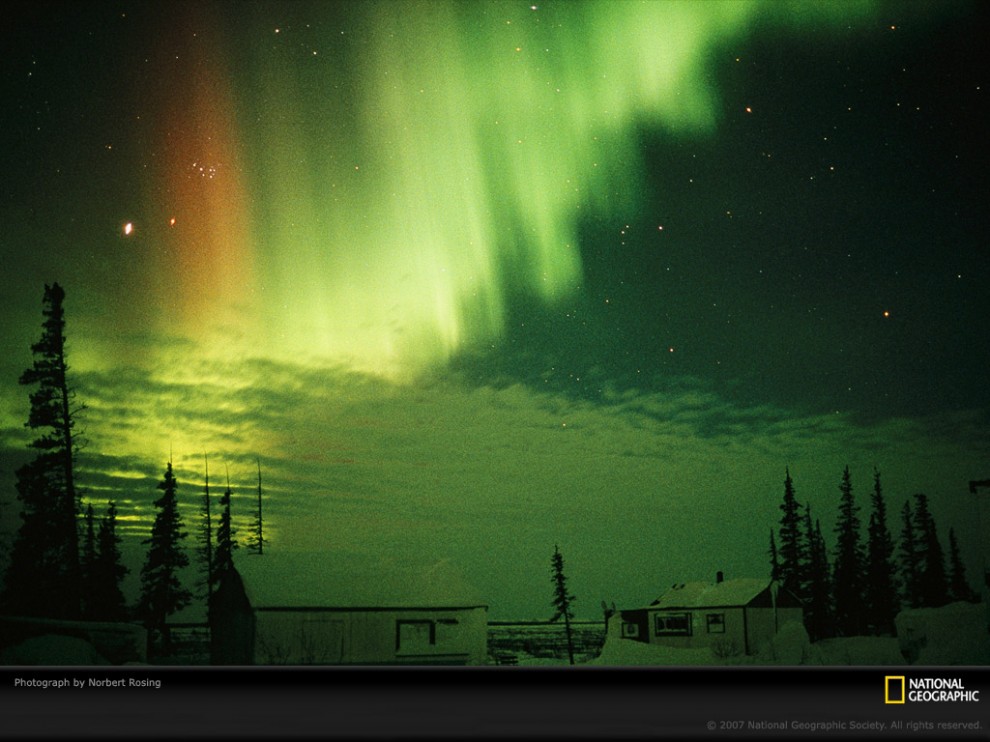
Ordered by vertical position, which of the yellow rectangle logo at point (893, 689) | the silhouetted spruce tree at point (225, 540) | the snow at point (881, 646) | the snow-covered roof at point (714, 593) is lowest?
the snow at point (881, 646)

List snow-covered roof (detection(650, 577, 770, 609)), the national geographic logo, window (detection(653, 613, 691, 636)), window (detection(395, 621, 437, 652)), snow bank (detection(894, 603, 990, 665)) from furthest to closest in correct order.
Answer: snow-covered roof (detection(650, 577, 770, 609)), window (detection(653, 613, 691, 636)), window (detection(395, 621, 437, 652)), snow bank (detection(894, 603, 990, 665)), the national geographic logo

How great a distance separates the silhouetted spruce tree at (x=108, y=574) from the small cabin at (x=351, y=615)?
157 centimetres

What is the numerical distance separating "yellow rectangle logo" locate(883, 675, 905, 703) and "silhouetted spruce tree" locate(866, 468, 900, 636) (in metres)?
4.94

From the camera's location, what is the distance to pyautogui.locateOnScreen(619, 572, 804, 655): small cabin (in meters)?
10.3

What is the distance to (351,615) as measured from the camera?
9.66m

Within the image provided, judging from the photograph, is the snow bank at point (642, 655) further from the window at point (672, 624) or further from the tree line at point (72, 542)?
the tree line at point (72, 542)

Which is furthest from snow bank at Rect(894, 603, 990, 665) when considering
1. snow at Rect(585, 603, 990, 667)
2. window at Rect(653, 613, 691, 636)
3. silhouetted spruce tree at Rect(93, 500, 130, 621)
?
silhouetted spruce tree at Rect(93, 500, 130, 621)

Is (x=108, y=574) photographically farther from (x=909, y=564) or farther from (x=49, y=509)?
(x=909, y=564)

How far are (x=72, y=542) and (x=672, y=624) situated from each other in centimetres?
801

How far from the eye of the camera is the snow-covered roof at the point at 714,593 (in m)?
10.3

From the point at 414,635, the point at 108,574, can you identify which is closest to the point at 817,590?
the point at 414,635

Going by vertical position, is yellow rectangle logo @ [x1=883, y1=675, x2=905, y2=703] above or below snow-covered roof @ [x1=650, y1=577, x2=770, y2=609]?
below

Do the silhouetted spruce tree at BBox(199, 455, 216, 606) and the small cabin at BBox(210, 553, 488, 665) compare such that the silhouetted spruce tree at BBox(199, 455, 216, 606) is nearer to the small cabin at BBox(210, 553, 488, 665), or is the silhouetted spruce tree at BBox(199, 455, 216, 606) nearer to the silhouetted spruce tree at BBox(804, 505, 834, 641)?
the small cabin at BBox(210, 553, 488, 665)

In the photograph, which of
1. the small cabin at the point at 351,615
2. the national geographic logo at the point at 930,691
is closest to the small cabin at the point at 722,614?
the small cabin at the point at 351,615
